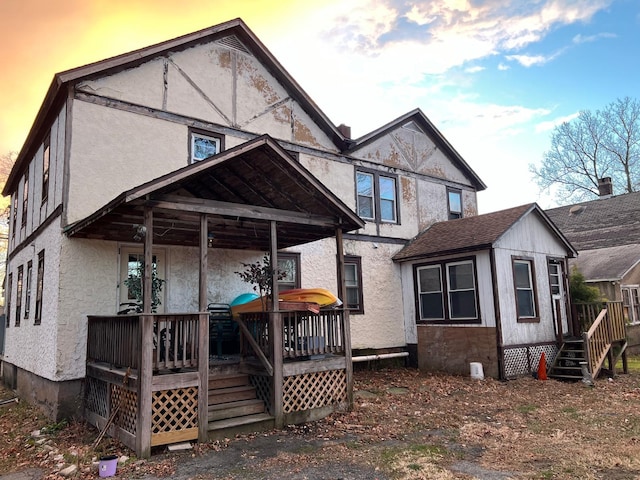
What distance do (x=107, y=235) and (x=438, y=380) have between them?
8.83 m

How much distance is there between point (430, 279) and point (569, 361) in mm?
4463

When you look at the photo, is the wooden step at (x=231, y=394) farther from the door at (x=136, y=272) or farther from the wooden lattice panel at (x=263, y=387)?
the door at (x=136, y=272)

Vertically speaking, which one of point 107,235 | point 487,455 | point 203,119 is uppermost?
point 203,119

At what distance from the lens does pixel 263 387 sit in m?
8.34

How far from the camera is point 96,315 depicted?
29.9 ft

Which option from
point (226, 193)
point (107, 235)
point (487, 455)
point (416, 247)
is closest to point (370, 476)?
point (487, 455)

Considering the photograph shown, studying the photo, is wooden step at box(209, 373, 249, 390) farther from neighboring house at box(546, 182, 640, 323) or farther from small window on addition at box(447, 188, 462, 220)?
neighboring house at box(546, 182, 640, 323)

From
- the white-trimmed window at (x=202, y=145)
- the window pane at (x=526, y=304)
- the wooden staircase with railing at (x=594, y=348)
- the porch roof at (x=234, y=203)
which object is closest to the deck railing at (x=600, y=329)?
Result: the wooden staircase with railing at (x=594, y=348)

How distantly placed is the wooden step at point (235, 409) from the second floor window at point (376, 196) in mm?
7960

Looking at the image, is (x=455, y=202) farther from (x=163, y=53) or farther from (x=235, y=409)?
(x=235, y=409)

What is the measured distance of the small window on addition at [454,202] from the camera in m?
17.5

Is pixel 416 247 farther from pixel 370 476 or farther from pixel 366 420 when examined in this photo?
pixel 370 476

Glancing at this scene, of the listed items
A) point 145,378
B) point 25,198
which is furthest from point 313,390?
point 25,198

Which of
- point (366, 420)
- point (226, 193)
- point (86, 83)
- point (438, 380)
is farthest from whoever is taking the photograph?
point (438, 380)
